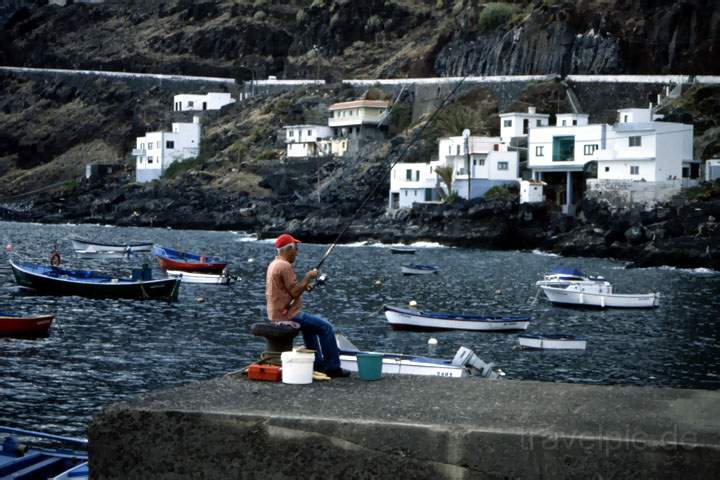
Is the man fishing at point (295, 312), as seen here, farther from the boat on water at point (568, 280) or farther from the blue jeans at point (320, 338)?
the boat on water at point (568, 280)

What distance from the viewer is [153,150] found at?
138250 millimetres

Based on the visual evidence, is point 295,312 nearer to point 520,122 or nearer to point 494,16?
point 520,122

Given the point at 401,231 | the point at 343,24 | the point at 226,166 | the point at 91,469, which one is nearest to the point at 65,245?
the point at 401,231

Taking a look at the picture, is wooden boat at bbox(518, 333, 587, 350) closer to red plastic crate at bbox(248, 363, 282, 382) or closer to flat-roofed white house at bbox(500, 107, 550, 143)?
red plastic crate at bbox(248, 363, 282, 382)

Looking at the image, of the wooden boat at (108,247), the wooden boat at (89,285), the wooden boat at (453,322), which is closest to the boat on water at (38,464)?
the wooden boat at (453,322)

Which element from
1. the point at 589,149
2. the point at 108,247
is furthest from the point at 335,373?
the point at 589,149

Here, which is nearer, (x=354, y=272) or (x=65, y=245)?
(x=354, y=272)

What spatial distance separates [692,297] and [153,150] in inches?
3657

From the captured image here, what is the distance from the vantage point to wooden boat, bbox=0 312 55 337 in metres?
38.6

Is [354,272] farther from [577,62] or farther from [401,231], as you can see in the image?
[577,62]

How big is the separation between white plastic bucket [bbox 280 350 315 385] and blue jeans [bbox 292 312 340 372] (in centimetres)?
69

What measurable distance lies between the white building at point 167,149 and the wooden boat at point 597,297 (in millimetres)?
88078

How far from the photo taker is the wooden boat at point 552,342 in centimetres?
3859

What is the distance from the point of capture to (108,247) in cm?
8369
